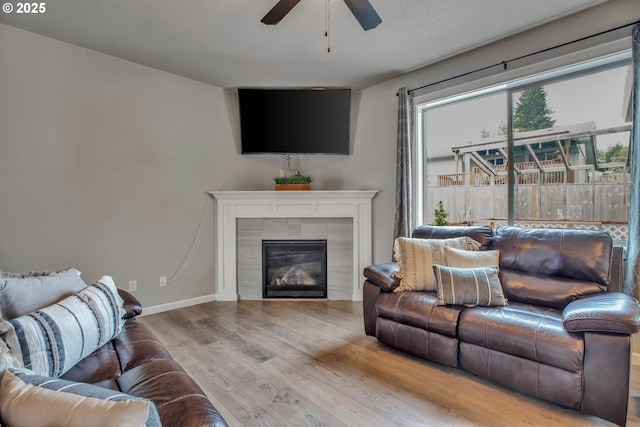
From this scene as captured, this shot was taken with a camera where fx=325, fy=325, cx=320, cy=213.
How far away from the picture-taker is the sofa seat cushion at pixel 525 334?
5.79 ft

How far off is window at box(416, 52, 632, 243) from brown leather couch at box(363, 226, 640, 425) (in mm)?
627

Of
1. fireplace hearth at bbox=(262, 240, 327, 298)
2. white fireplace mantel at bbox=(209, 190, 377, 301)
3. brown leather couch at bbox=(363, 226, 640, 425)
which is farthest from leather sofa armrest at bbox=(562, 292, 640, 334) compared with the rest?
fireplace hearth at bbox=(262, 240, 327, 298)

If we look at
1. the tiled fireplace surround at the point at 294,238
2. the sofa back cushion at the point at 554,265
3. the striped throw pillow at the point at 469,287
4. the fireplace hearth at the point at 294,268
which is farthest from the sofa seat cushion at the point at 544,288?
the fireplace hearth at the point at 294,268

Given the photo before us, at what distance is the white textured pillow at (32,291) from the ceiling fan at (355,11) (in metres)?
1.95

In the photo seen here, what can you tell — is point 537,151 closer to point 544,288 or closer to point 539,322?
point 544,288

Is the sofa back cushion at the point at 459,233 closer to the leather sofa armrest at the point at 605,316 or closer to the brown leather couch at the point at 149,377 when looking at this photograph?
the leather sofa armrest at the point at 605,316

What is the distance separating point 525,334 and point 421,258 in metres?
0.90

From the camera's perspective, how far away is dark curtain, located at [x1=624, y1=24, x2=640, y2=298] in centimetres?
225

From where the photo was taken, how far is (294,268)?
4.16 metres

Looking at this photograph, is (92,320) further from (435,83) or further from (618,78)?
(618,78)

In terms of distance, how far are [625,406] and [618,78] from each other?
2423mm

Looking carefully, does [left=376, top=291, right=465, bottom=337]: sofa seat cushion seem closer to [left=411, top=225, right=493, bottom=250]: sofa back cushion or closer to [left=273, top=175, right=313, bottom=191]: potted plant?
[left=411, top=225, right=493, bottom=250]: sofa back cushion

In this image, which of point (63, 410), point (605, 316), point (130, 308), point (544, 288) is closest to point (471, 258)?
point (544, 288)

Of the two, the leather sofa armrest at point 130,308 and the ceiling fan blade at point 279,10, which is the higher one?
the ceiling fan blade at point 279,10
